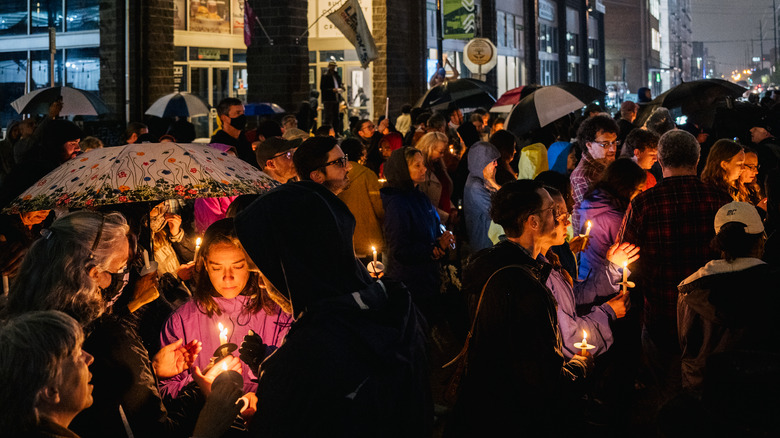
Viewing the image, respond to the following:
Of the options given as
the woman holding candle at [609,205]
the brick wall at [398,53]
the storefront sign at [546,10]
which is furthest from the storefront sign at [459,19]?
the storefront sign at [546,10]

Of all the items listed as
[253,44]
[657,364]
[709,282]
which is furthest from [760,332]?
[253,44]

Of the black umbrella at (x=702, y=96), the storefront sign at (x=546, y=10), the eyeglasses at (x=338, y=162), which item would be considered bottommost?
the eyeglasses at (x=338, y=162)

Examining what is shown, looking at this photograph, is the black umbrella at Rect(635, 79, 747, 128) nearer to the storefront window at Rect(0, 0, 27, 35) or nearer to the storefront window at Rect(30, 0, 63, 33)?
the storefront window at Rect(30, 0, 63, 33)

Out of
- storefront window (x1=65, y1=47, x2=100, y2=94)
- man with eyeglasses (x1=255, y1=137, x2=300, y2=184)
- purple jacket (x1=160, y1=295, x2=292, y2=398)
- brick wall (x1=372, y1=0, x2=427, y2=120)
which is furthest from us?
brick wall (x1=372, y1=0, x2=427, y2=120)

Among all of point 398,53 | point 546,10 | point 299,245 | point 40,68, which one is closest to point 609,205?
point 299,245

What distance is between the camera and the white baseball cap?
14.5ft

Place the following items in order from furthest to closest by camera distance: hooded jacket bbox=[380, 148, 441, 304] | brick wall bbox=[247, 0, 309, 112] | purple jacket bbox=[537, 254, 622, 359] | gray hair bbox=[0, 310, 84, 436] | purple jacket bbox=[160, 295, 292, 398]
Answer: brick wall bbox=[247, 0, 309, 112], hooded jacket bbox=[380, 148, 441, 304], purple jacket bbox=[537, 254, 622, 359], purple jacket bbox=[160, 295, 292, 398], gray hair bbox=[0, 310, 84, 436]

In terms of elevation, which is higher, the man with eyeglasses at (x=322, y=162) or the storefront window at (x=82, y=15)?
the storefront window at (x=82, y=15)

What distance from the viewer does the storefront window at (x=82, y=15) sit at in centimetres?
1948

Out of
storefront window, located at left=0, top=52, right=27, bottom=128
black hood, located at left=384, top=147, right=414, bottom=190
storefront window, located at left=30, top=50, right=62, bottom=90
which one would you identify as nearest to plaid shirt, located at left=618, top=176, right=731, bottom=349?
black hood, located at left=384, top=147, right=414, bottom=190

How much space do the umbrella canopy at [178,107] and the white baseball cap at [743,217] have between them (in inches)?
408

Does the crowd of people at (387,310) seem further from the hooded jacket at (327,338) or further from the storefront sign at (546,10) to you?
the storefront sign at (546,10)

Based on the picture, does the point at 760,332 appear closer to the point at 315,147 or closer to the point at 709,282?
the point at 709,282

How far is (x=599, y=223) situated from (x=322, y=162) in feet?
8.47
